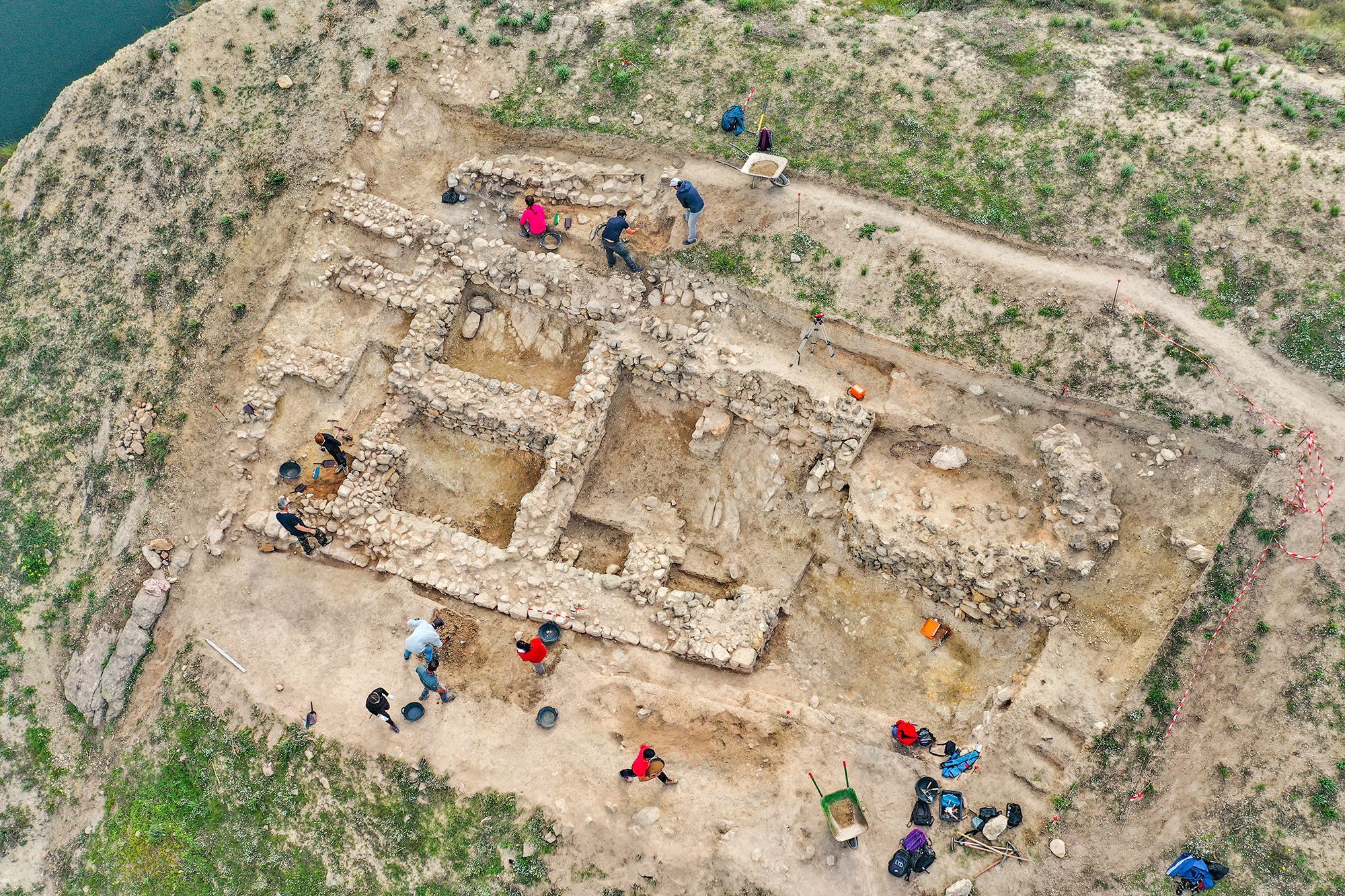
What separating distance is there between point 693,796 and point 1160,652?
1039 centimetres

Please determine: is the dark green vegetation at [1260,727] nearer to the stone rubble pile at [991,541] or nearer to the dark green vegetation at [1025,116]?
the stone rubble pile at [991,541]

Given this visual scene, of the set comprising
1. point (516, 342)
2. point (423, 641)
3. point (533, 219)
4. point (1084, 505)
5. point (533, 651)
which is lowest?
point (533, 651)

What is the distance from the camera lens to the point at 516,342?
2086 centimetres

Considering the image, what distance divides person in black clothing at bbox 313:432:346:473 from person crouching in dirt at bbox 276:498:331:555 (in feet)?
4.94

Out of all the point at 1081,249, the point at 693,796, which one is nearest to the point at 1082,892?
the point at 693,796

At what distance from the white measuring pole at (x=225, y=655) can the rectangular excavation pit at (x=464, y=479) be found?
5.11 meters

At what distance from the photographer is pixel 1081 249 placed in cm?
1786

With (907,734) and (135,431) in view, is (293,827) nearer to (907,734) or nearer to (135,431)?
(135,431)

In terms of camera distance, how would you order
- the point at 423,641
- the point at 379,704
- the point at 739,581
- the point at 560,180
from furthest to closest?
the point at 560,180, the point at 739,581, the point at 423,641, the point at 379,704

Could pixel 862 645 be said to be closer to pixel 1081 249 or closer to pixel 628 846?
pixel 628 846

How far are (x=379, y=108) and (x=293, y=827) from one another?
18682mm

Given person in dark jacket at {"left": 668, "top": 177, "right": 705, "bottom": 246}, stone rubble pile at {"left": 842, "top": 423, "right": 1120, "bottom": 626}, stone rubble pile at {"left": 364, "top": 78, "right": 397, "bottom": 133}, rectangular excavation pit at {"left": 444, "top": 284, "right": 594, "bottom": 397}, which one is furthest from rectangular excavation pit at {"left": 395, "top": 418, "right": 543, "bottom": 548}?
stone rubble pile at {"left": 842, "top": 423, "right": 1120, "bottom": 626}

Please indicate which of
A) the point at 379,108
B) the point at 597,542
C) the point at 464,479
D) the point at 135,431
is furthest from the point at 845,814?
the point at 379,108

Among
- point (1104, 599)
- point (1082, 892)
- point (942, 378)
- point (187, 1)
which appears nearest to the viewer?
point (1082, 892)
